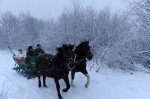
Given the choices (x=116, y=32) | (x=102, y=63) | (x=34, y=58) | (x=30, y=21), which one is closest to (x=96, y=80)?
(x=34, y=58)

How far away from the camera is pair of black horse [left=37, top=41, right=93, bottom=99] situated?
838 centimetres

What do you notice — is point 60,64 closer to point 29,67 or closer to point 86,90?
point 86,90

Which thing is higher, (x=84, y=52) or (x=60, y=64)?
(x=84, y=52)

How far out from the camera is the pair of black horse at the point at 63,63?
8.38 metres

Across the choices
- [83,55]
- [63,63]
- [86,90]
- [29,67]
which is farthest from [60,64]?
[29,67]

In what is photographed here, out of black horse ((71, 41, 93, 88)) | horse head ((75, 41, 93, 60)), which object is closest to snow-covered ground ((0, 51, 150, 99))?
black horse ((71, 41, 93, 88))

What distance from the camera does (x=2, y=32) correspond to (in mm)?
56906

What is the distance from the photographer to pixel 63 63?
8523mm

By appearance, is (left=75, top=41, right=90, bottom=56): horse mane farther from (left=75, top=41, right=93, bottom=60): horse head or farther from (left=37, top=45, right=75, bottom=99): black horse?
(left=37, top=45, right=75, bottom=99): black horse

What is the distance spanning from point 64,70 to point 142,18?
484cm

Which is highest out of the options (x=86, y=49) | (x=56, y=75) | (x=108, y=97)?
(x=86, y=49)

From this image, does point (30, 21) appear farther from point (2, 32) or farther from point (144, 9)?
point (144, 9)

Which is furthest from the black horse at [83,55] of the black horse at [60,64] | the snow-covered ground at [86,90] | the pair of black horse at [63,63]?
the black horse at [60,64]

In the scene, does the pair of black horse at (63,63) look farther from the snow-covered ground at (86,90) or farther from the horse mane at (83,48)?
the snow-covered ground at (86,90)
